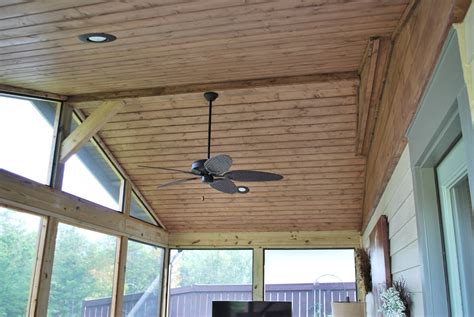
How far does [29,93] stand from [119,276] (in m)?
2.86

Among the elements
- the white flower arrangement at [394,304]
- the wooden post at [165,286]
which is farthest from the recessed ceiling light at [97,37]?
the wooden post at [165,286]

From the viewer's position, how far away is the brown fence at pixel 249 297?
7.30m

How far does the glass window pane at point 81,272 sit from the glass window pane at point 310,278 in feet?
8.83

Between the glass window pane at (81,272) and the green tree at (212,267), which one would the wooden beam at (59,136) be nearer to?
the glass window pane at (81,272)

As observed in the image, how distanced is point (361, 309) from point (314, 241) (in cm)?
211

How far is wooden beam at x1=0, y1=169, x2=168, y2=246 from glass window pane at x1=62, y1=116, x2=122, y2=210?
0.13m

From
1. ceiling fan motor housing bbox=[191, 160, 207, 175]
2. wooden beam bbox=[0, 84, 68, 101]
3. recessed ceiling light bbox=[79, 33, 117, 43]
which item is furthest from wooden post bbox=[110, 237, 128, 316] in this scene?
recessed ceiling light bbox=[79, 33, 117, 43]

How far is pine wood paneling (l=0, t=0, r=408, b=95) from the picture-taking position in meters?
2.89

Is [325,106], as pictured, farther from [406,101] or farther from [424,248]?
[424,248]

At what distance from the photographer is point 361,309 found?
5465 mm

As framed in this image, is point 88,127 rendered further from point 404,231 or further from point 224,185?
point 404,231

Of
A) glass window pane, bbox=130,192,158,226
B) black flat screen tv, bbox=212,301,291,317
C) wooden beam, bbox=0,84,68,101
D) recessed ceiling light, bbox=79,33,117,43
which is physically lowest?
black flat screen tv, bbox=212,301,291,317

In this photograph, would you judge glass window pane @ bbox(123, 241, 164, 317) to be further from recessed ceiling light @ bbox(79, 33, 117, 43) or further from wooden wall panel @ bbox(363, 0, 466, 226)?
wooden wall panel @ bbox(363, 0, 466, 226)

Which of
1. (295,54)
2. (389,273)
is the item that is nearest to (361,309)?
(389,273)
